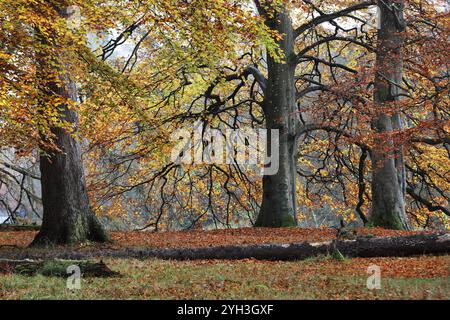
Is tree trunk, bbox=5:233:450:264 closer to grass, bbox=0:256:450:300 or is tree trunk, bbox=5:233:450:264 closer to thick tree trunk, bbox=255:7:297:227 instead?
grass, bbox=0:256:450:300

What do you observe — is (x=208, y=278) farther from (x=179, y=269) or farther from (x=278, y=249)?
(x=278, y=249)

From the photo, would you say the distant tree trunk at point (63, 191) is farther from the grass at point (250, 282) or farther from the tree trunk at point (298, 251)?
the grass at point (250, 282)

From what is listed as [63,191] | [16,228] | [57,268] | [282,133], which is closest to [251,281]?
[57,268]

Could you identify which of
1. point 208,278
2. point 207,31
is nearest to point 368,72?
point 207,31

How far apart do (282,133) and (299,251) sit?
370 inches

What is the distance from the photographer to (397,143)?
15.2 metres

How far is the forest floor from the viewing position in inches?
279

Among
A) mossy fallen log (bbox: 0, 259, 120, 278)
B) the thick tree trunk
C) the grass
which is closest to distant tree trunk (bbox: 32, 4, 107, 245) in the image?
the grass

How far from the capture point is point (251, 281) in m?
8.20

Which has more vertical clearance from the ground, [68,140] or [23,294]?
[68,140]

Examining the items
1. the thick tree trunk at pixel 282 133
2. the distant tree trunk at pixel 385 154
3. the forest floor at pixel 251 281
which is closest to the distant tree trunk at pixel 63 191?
the forest floor at pixel 251 281

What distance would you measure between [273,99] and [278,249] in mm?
9912

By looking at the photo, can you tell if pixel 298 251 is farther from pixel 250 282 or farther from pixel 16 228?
pixel 16 228

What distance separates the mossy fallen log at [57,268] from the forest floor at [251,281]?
272 mm
